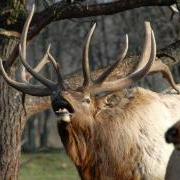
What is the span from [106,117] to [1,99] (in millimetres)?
2026

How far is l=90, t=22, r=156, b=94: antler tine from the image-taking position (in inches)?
389

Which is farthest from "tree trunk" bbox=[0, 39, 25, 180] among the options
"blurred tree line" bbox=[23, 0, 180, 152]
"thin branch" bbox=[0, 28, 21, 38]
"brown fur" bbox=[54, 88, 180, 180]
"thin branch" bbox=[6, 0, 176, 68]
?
"blurred tree line" bbox=[23, 0, 180, 152]

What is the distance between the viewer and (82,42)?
1403 inches

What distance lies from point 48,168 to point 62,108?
14520 mm

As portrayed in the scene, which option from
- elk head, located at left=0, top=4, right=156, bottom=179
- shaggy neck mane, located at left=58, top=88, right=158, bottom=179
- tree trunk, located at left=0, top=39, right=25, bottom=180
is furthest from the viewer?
tree trunk, located at left=0, top=39, right=25, bottom=180

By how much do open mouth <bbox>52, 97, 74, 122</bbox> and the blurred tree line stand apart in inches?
806

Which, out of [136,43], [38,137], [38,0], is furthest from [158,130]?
[38,137]

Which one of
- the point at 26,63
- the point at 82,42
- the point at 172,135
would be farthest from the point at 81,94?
the point at 82,42

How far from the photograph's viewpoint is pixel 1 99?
11812 mm

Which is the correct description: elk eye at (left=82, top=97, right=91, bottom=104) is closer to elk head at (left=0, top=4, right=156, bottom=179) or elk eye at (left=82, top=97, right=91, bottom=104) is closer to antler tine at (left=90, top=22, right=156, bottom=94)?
elk head at (left=0, top=4, right=156, bottom=179)

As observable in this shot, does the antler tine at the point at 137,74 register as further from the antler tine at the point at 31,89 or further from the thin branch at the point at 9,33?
the thin branch at the point at 9,33

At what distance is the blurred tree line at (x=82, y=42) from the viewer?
3112cm

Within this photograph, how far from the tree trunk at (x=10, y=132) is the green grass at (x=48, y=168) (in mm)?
8509

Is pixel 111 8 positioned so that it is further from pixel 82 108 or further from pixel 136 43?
pixel 136 43
